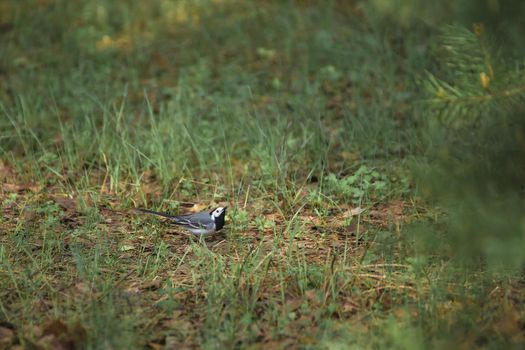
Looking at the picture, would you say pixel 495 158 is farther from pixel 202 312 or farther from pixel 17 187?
pixel 17 187

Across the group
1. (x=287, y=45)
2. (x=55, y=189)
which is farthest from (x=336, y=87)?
(x=55, y=189)

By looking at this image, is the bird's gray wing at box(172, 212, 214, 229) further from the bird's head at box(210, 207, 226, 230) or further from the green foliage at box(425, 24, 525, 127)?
the green foliage at box(425, 24, 525, 127)

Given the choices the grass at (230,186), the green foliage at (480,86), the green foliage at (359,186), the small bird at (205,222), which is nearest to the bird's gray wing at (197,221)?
the small bird at (205,222)

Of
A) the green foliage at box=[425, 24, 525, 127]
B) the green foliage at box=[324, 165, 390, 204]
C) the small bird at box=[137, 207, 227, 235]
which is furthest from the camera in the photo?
the green foliage at box=[324, 165, 390, 204]

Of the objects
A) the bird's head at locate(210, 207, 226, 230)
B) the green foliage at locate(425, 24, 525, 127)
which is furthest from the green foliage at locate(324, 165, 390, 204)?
the green foliage at locate(425, 24, 525, 127)

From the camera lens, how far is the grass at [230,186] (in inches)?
131

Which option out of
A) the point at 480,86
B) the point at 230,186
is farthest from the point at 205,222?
the point at 480,86

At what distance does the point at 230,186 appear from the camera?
523 centimetres

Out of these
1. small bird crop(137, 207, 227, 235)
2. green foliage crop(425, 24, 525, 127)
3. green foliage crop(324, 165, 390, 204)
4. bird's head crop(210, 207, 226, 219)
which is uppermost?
green foliage crop(425, 24, 525, 127)

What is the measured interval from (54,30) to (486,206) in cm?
710

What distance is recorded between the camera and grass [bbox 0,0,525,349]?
10.9ft

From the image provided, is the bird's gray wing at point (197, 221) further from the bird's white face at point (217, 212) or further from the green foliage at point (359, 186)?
the green foliage at point (359, 186)

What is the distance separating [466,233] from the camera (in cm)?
250

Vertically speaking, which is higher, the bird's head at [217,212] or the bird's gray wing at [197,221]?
the bird's head at [217,212]
